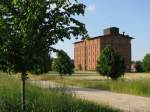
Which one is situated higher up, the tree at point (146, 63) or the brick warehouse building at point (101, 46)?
the brick warehouse building at point (101, 46)

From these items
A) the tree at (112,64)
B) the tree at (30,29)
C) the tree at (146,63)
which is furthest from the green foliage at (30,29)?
the tree at (146,63)

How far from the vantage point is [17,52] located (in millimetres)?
12516

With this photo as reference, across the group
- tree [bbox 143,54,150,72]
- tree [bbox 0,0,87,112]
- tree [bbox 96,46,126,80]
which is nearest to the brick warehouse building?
tree [bbox 143,54,150,72]

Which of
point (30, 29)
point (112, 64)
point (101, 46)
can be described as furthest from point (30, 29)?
point (101, 46)

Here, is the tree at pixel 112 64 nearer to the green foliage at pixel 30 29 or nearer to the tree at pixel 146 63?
the green foliage at pixel 30 29

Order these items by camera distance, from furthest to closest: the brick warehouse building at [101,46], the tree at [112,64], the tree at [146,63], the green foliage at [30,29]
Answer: the brick warehouse building at [101,46], the tree at [146,63], the tree at [112,64], the green foliage at [30,29]

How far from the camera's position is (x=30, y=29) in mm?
11961

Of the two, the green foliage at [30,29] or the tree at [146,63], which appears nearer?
the green foliage at [30,29]

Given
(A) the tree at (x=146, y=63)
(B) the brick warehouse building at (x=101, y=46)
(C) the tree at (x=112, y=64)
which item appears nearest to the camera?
(C) the tree at (x=112, y=64)

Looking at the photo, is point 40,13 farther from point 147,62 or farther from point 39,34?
point 147,62

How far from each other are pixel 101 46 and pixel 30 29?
124 meters

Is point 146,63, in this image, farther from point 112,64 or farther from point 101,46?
point 112,64

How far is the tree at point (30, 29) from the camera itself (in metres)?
12.0

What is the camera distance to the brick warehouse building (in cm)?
13688
